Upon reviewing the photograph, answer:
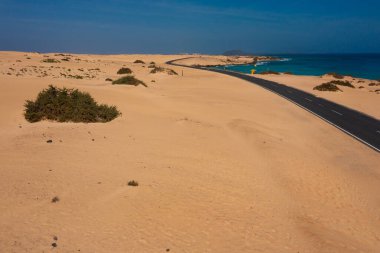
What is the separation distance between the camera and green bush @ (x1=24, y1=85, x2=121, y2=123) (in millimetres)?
17922

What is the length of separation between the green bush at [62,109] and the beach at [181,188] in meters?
0.76

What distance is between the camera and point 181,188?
34.6 feet

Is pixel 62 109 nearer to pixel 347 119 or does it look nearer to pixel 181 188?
pixel 181 188

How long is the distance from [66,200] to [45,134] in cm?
684

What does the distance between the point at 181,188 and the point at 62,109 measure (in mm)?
10416

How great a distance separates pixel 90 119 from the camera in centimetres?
1836

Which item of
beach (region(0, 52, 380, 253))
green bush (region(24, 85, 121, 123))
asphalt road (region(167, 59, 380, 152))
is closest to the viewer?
beach (region(0, 52, 380, 253))

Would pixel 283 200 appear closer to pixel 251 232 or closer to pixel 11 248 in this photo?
pixel 251 232

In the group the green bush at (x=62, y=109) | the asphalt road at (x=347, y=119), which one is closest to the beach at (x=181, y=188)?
the green bush at (x=62, y=109)

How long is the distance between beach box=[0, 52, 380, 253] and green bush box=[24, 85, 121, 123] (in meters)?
0.76

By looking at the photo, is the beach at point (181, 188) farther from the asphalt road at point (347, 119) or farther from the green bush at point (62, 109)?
the asphalt road at point (347, 119)

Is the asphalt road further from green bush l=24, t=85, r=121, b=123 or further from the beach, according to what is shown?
green bush l=24, t=85, r=121, b=123

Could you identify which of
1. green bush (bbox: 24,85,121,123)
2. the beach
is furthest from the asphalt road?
green bush (bbox: 24,85,121,123)

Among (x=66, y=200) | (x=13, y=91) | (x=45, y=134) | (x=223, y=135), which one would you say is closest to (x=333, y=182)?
(x=223, y=135)
